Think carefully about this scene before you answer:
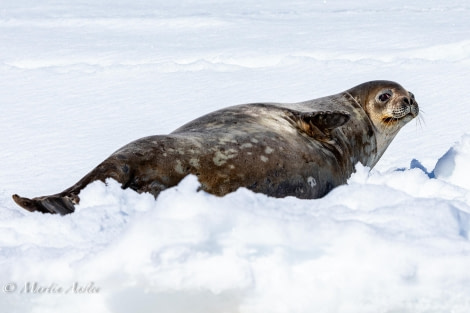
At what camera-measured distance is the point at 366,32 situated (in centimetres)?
952

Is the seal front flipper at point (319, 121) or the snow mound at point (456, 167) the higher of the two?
the seal front flipper at point (319, 121)

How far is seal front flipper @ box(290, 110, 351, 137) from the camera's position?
13.8 feet

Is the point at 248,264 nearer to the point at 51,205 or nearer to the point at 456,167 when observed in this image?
the point at 51,205

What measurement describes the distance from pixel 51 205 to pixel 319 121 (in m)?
1.56

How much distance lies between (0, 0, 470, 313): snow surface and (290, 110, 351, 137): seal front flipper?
443mm

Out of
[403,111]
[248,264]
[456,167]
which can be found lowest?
[456,167]

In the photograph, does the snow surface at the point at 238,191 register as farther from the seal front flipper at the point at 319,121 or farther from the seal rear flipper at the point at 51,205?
the seal front flipper at the point at 319,121

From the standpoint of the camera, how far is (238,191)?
2598mm

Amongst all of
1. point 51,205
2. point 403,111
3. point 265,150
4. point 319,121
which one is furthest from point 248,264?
point 403,111

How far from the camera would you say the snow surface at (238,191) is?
2.22 meters

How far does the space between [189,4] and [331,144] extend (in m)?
9.67

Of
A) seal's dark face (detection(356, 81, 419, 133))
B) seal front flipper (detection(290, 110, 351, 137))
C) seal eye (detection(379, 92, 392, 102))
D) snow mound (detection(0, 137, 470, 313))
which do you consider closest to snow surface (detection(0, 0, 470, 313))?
snow mound (detection(0, 137, 470, 313))

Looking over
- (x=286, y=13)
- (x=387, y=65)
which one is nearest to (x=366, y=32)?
(x=387, y=65)

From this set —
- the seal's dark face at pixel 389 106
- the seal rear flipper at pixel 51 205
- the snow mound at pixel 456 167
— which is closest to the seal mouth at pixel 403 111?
the seal's dark face at pixel 389 106
